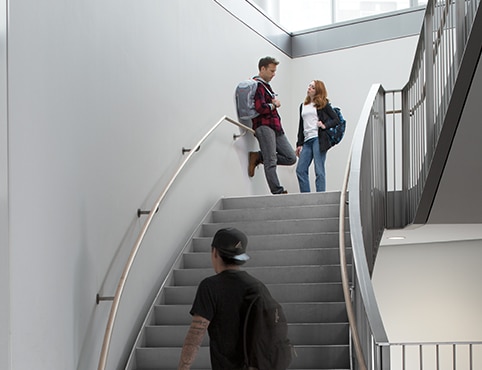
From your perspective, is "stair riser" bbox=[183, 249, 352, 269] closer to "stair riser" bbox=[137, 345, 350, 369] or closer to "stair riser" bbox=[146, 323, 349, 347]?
"stair riser" bbox=[146, 323, 349, 347]

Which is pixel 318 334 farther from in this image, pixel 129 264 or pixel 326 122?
pixel 326 122

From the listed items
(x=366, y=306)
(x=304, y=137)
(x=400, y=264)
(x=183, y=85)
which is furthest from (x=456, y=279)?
(x=366, y=306)

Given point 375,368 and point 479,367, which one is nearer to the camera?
point 375,368

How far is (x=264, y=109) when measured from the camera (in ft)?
28.6

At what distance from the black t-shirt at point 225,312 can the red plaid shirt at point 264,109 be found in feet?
16.0

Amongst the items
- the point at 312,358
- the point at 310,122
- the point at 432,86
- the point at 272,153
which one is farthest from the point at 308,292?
the point at 310,122

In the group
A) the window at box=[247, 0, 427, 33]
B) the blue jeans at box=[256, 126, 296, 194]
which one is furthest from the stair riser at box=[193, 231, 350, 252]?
the window at box=[247, 0, 427, 33]

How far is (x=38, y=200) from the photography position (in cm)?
507

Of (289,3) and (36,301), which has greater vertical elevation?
(289,3)

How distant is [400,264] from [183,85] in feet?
15.5

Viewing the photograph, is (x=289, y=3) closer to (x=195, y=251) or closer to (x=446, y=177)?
(x=195, y=251)

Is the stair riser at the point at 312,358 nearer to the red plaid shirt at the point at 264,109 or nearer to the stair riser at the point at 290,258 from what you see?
the stair riser at the point at 290,258

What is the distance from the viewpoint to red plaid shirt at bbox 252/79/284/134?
28.6 feet

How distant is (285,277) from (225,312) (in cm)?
278
